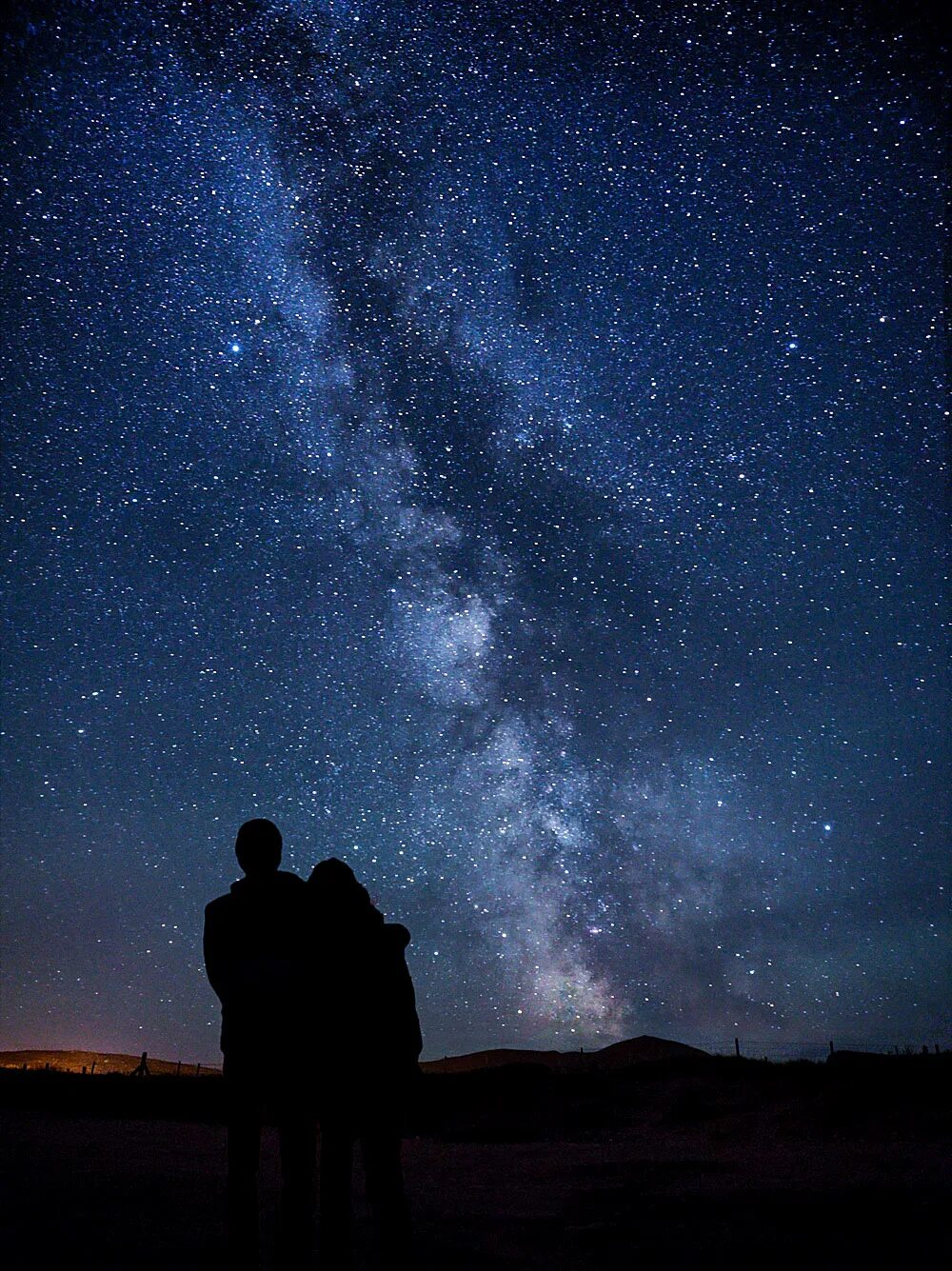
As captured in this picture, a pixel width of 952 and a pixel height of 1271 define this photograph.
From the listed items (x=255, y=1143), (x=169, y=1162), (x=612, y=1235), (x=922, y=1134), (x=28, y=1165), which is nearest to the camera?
(x=255, y=1143)

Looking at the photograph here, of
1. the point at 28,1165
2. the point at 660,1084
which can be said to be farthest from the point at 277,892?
the point at 660,1084

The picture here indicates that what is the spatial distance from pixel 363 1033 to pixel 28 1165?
5.56 meters

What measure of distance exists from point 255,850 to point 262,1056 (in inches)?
27.9

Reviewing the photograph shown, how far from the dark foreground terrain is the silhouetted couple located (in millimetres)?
268

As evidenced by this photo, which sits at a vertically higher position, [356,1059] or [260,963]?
[260,963]

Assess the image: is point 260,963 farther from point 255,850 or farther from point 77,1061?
point 77,1061

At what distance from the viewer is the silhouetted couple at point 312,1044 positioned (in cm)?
299

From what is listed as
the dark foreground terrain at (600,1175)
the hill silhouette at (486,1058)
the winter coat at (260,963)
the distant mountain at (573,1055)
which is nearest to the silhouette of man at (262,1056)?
the winter coat at (260,963)

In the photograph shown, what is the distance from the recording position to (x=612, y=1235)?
189 inches

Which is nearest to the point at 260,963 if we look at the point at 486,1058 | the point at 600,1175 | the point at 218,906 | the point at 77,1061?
the point at 218,906

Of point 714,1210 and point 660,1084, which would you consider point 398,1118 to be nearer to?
point 714,1210

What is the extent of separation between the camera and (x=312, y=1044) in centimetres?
301

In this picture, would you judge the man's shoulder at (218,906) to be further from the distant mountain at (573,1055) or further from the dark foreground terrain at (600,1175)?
the distant mountain at (573,1055)

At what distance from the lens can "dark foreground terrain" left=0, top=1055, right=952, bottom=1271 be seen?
172 inches
